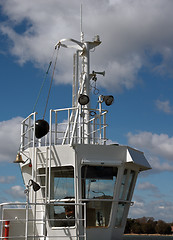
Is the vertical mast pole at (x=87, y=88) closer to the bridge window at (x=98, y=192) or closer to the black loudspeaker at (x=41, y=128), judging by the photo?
the black loudspeaker at (x=41, y=128)

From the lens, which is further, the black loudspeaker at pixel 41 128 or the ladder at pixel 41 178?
the black loudspeaker at pixel 41 128

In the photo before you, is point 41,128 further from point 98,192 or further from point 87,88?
point 87,88

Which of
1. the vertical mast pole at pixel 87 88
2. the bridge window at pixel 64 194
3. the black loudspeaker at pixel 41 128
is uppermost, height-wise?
the vertical mast pole at pixel 87 88

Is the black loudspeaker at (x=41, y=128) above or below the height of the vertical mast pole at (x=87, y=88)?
below

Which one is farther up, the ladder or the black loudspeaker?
the black loudspeaker

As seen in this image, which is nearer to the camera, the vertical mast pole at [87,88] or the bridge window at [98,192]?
the bridge window at [98,192]

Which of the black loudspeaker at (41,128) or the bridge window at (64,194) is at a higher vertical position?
the black loudspeaker at (41,128)

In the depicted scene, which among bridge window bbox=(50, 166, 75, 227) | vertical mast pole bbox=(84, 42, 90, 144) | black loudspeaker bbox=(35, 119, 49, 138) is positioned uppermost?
vertical mast pole bbox=(84, 42, 90, 144)

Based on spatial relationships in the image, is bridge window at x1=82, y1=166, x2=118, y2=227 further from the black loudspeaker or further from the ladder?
the black loudspeaker

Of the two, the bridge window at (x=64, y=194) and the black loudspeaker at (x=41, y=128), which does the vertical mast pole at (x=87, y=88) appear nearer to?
the black loudspeaker at (x=41, y=128)

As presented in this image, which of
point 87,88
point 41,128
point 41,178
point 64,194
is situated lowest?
point 64,194

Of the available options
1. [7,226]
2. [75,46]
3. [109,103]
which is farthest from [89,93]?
[7,226]

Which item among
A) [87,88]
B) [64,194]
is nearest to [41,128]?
[64,194]

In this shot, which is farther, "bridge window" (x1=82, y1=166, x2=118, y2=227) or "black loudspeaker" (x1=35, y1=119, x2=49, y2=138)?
"black loudspeaker" (x1=35, y1=119, x2=49, y2=138)
